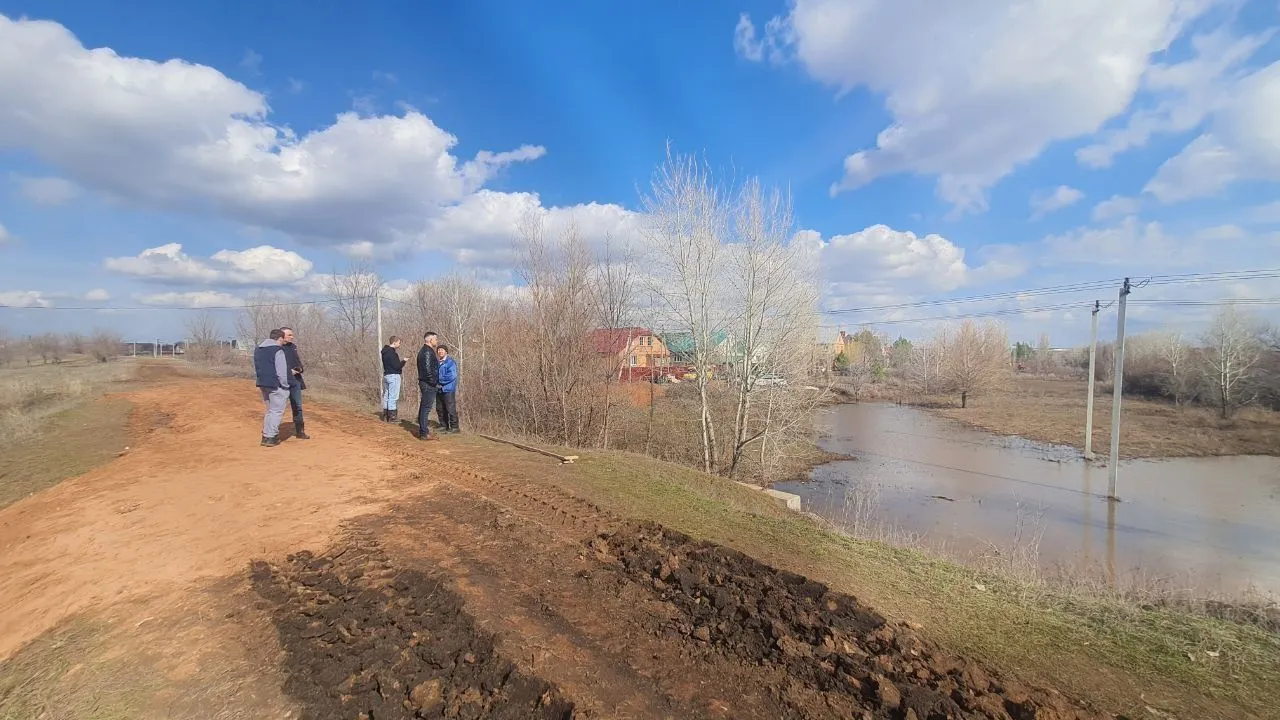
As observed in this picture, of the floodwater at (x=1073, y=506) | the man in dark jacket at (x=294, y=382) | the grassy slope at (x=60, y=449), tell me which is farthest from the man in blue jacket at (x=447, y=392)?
the floodwater at (x=1073, y=506)

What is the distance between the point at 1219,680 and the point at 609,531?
4664mm

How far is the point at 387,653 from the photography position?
3.03 meters

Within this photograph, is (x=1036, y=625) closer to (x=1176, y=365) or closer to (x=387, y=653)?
(x=387, y=653)

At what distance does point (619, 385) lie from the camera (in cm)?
1550

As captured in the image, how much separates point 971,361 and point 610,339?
4803cm

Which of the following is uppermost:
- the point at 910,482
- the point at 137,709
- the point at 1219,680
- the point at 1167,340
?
the point at 1167,340

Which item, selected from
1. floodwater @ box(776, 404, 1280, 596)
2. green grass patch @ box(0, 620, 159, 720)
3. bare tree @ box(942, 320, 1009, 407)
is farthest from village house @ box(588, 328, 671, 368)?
bare tree @ box(942, 320, 1009, 407)

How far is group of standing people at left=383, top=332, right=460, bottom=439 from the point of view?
31.8 ft

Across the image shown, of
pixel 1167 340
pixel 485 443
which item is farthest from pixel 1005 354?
pixel 485 443

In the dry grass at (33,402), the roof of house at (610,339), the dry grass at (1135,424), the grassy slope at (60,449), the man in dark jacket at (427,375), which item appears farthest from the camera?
the dry grass at (1135,424)

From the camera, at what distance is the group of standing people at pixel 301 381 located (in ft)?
27.8

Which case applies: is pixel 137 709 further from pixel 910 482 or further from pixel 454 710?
pixel 910 482

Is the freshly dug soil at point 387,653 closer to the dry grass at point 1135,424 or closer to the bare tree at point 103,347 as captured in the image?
the dry grass at point 1135,424

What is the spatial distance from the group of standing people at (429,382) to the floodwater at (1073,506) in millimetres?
9126
